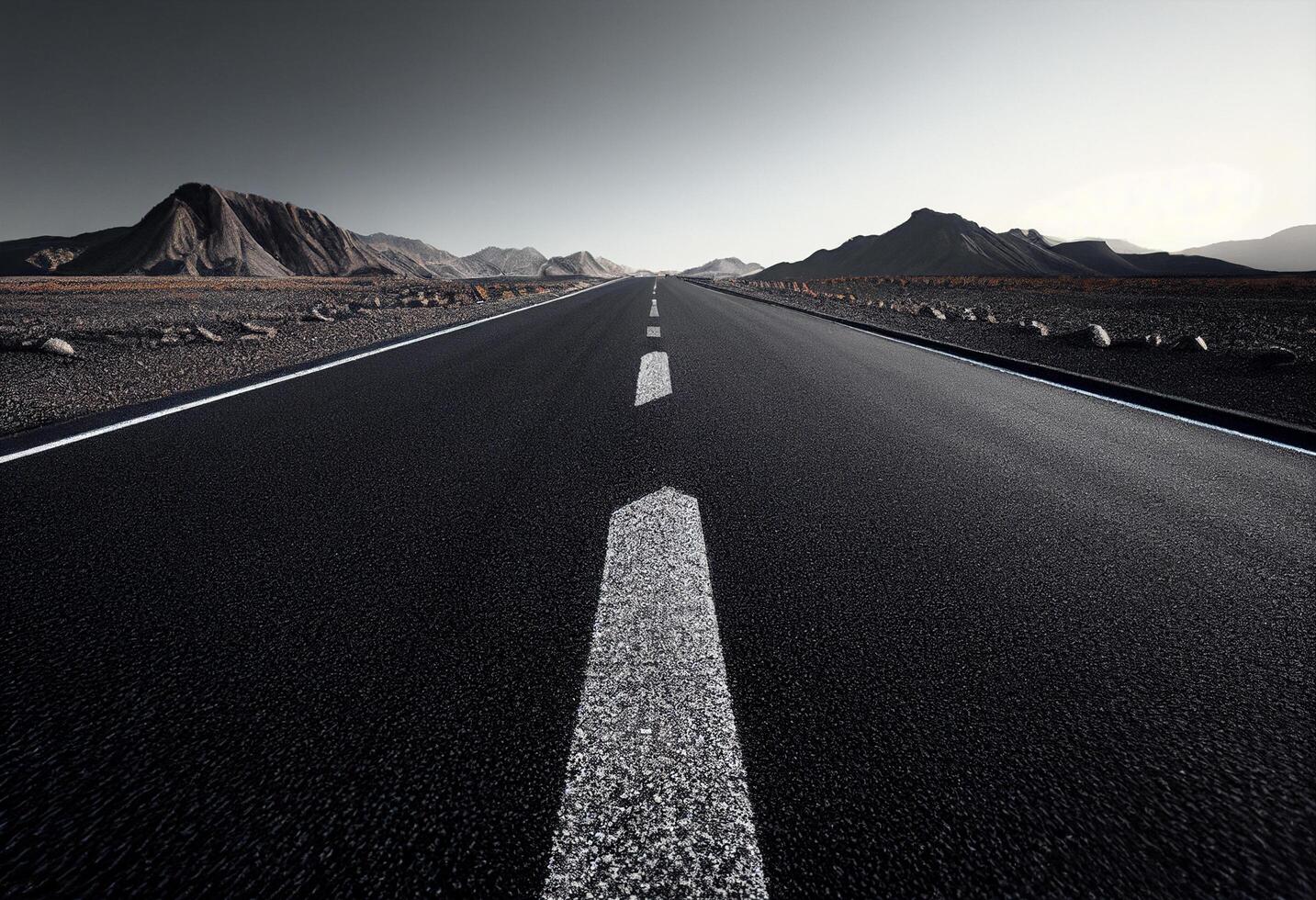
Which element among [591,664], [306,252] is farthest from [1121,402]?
[306,252]

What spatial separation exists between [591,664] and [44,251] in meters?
220

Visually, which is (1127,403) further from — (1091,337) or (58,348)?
(58,348)

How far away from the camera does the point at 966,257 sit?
120438 mm

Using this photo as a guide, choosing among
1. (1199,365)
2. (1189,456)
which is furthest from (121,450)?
(1199,365)

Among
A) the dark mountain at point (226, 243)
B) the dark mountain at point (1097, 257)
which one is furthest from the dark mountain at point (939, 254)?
the dark mountain at point (226, 243)

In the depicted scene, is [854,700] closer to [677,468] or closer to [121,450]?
[677,468]

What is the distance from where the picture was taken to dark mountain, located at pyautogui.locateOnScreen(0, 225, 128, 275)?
13425 cm

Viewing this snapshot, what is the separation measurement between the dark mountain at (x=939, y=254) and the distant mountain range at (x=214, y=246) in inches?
2693

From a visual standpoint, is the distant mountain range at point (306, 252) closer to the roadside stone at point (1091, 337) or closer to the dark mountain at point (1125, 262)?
the dark mountain at point (1125, 262)

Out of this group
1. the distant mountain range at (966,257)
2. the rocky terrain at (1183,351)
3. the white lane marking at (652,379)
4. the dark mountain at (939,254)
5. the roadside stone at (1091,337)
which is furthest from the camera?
the distant mountain range at (966,257)

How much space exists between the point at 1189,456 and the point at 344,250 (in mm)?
175429

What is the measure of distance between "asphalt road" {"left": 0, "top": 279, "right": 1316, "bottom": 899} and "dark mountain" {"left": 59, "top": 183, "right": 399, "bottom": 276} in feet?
473

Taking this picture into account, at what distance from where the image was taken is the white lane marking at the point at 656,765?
83 cm

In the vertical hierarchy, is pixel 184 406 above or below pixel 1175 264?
below
